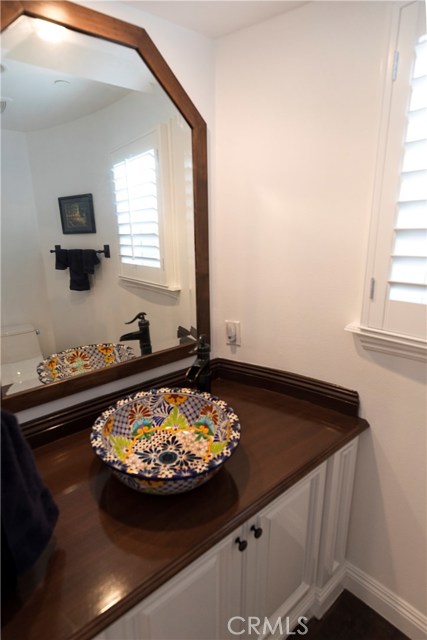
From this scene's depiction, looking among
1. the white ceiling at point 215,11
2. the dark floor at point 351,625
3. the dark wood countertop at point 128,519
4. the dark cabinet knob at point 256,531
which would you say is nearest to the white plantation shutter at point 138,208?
the white ceiling at point 215,11

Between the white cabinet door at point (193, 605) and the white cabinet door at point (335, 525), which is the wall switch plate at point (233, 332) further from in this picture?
the white cabinet door at point (193, 605)

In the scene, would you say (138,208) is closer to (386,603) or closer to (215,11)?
(215,11)

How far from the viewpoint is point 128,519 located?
33.6 inches

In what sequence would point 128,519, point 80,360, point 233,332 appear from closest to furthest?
1. point 128,519
2. point 80,360
3. point 233,332

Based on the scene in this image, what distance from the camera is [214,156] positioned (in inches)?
55.9

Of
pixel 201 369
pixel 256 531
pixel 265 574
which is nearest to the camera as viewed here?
pixel 256 531

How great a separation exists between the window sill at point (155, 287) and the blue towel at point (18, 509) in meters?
0.69

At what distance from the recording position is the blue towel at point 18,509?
2.15ft

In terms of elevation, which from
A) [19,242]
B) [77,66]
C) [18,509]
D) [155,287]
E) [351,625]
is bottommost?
[351,625]

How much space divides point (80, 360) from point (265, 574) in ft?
2.95

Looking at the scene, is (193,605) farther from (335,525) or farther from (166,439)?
(335,525)

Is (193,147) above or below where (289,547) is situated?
above

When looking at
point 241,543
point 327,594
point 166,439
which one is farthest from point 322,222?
point 327,594

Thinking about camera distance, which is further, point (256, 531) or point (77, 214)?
point (77, 214)
